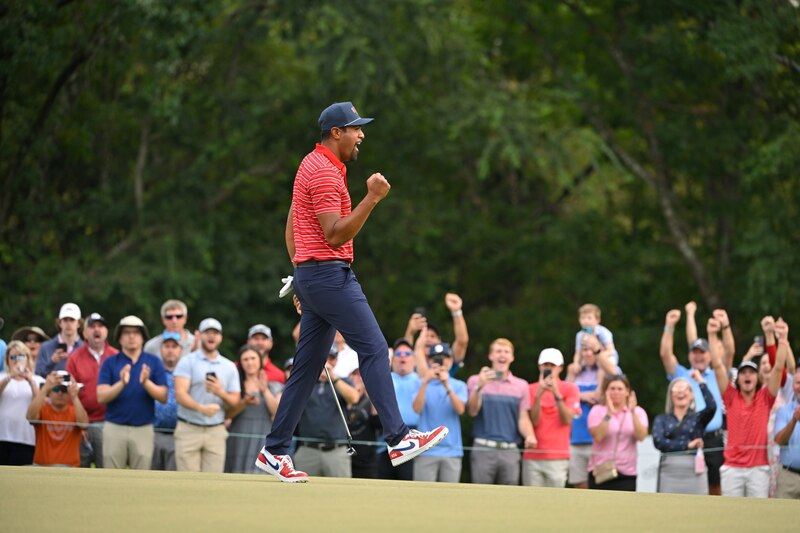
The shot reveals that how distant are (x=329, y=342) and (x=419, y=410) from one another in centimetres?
481

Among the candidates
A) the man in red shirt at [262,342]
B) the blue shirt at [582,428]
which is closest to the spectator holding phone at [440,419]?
the blue shirt at [582,428]

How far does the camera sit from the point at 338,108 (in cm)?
735

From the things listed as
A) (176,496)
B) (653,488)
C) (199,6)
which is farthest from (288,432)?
(199,6)

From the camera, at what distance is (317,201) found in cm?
707

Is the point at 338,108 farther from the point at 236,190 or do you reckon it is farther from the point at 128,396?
the point at 236,190

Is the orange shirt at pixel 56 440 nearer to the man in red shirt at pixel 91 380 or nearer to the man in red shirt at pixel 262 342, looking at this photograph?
the man in red shirt at pixel 91 380

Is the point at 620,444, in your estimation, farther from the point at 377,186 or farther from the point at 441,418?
the point at 377,186

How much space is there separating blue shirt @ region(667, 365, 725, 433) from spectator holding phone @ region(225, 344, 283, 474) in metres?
3.68

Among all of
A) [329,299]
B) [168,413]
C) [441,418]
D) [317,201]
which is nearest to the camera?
[317,201]

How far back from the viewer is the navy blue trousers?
7180 mm

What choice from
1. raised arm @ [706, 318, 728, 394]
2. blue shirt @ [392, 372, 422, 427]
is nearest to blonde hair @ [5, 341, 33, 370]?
blue shirt @ [392, 372, 422, 427]

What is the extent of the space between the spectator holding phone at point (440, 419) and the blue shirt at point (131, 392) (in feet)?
7.34

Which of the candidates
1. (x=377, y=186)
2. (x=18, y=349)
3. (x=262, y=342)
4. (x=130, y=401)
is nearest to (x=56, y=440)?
(x=130, y=401)

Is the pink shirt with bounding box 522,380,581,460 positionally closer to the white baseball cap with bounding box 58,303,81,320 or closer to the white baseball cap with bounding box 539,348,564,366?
the white baseball cap with bounding box 539,348,564,366
